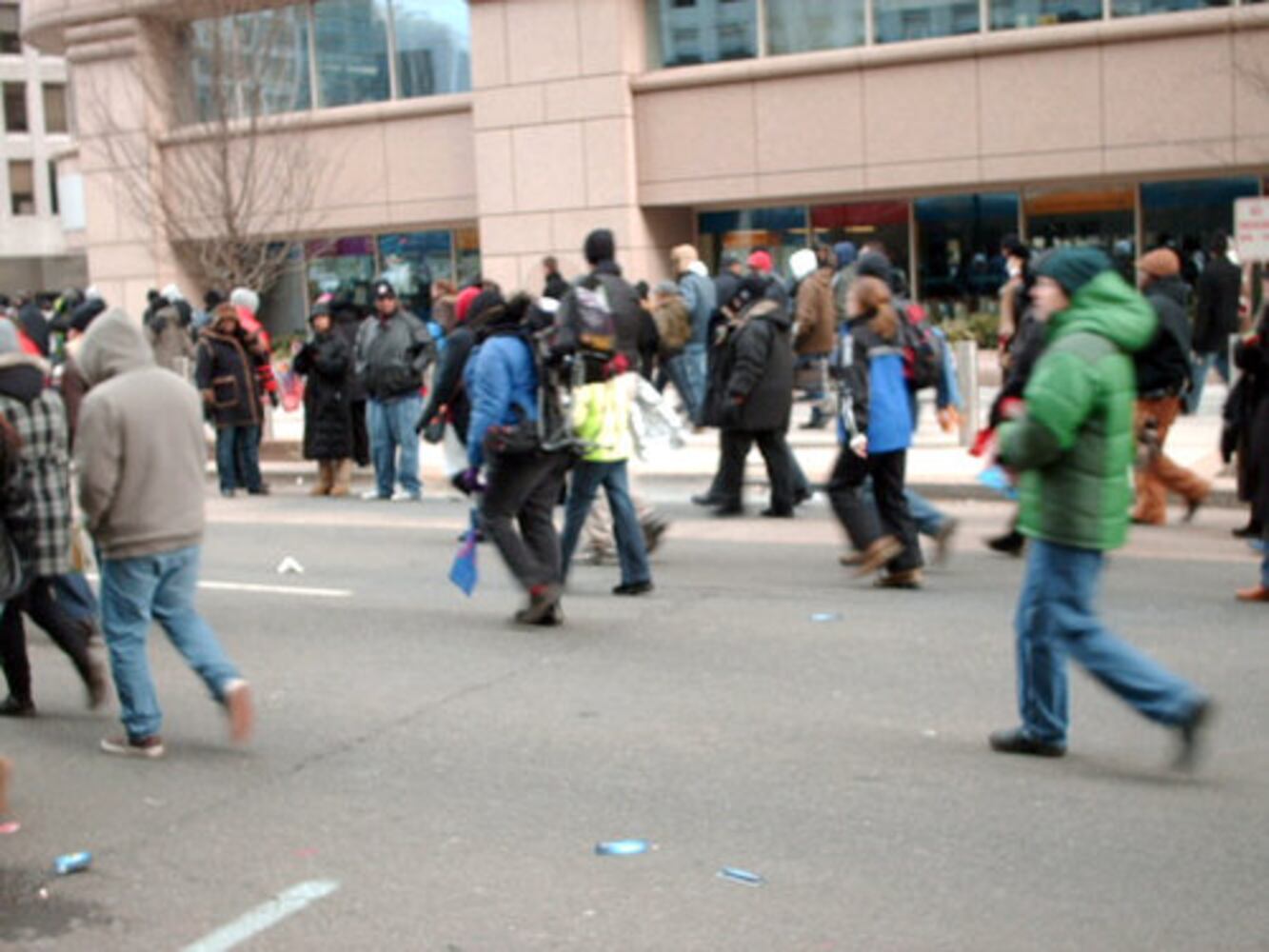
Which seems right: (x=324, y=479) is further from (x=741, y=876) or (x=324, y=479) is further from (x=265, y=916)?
(x=741, y=876)

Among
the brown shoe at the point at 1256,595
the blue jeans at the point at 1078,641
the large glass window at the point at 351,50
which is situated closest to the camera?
the blue jeans at the point at 1078,641

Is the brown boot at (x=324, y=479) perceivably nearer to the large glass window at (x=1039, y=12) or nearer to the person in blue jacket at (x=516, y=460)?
the person in blue jacket at (x=516, y=460)

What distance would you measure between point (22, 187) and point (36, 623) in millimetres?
64681

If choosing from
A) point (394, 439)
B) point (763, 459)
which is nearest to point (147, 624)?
point (763, 459)

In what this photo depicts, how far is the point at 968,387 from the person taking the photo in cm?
1659

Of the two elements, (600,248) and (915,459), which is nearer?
(600,248)

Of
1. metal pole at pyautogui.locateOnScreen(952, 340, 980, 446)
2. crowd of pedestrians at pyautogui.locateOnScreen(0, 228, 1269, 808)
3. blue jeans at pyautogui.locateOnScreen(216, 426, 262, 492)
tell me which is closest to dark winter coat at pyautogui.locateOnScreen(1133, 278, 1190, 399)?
crowd of pedestrians at pyautogui.locateOnScreen(0, 228, 1269, 808)

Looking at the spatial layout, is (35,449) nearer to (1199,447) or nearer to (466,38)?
(1199,447)

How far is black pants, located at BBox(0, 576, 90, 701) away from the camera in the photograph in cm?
762

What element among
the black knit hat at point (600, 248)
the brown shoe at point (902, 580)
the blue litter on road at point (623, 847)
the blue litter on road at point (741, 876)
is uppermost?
the black knit hat at point (600, 248)

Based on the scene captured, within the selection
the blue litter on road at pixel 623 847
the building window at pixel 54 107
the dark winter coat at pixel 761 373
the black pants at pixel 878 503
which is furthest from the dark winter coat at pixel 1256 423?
the building window at pixel 54 107

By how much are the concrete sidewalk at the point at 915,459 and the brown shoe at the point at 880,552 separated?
291 cm

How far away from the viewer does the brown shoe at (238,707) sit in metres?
7.05

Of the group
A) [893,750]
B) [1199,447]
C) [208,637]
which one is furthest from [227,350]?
[893,750]
